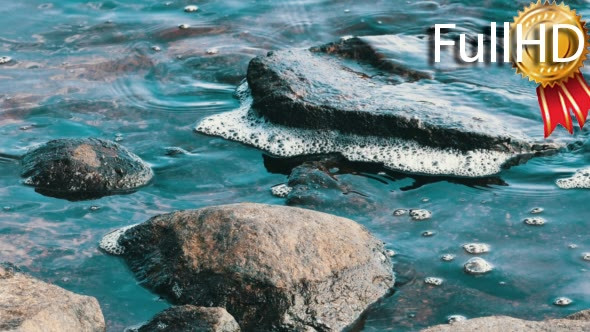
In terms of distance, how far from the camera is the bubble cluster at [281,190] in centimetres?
521

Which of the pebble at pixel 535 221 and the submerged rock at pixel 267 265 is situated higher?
the submerged rock at pixel 267 265

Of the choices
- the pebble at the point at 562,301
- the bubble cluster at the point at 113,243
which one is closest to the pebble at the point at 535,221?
the pebble at the point at 562,301

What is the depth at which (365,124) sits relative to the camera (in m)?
5.70

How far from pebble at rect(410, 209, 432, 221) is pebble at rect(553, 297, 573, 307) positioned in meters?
0.98

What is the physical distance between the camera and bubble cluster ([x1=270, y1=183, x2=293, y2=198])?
521 cm

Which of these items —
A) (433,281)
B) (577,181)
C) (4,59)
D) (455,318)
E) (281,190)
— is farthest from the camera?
(4,59)

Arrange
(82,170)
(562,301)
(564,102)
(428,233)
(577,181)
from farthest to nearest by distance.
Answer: (564,102) → (577,181) → (82,170) → (428,233) → (562,301)

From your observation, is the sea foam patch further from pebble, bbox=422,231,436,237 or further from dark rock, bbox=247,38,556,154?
pebble, bbox=422,231,436,237

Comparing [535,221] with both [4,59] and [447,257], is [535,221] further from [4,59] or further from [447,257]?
[4,59]

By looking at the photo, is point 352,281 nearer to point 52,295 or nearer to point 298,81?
point 52,295

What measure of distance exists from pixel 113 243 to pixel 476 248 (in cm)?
188

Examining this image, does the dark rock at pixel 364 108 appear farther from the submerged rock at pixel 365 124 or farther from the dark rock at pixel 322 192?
the dark rock at pixel 322 192

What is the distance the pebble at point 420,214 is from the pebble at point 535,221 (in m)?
0.53

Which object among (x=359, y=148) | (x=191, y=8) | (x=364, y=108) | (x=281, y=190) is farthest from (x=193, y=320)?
(x=191, y=8)
